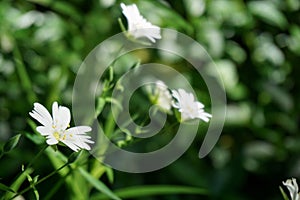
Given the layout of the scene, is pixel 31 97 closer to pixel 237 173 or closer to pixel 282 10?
pixel 237 173

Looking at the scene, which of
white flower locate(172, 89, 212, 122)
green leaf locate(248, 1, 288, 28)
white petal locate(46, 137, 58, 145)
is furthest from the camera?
green leaf locate(248, 1, 288, 28)

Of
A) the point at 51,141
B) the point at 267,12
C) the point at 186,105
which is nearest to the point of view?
the point at 51,141

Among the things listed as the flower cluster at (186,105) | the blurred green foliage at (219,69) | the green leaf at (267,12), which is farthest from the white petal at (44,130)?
the green leaf at (267,12)

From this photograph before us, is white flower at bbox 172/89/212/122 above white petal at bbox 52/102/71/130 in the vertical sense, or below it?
below

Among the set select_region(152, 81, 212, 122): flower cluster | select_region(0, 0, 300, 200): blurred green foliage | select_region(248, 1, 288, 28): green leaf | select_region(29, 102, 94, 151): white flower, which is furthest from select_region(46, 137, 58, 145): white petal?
select_region(248, 1, 288, 28): green leaf

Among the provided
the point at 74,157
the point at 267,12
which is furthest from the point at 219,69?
the point at 74,157

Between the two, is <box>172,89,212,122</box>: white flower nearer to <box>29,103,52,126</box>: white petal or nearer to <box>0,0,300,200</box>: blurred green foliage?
<box>29,103,52,126</box>: white petal

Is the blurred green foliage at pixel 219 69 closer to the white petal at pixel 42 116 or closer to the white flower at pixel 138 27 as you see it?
the white flower at pixel 138 27

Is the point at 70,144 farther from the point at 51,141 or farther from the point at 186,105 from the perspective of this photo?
the point at 186,105
